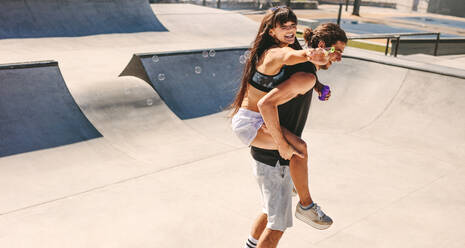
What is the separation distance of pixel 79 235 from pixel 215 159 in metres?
2.58

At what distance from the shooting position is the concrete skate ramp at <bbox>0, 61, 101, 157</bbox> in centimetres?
627

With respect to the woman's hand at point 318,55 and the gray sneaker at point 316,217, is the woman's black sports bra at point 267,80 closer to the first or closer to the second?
the woman's hand at point 318,55

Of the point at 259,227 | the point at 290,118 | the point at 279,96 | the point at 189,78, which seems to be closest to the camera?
the point at 279,96

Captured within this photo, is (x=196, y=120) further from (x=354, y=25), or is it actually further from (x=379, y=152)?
(x=354, y=25)

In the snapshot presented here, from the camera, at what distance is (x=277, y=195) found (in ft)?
10.3

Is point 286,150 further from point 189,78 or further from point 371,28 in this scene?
point 371,28

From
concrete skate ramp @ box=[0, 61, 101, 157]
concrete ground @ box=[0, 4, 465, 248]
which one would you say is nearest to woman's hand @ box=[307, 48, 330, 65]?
concrete ground @ box=[0, 4, 465, 248]

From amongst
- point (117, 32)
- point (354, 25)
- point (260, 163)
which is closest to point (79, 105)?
point (260, 163)

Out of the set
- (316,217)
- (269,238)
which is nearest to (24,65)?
(269,238)

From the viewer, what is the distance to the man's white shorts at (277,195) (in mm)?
3141

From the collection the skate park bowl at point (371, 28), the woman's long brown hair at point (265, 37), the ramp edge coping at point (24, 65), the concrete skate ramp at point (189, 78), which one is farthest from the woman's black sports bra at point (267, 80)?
the skate park bowl at point (371, 28)

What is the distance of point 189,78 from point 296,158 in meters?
6.18

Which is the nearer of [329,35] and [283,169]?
[329,35]

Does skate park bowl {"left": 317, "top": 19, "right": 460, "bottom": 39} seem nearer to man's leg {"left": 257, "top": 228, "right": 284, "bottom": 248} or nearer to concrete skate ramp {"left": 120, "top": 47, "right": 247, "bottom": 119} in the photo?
concrete skate ramp {"left": 120, "top": 47, "right": 247, "bottom": 119}
